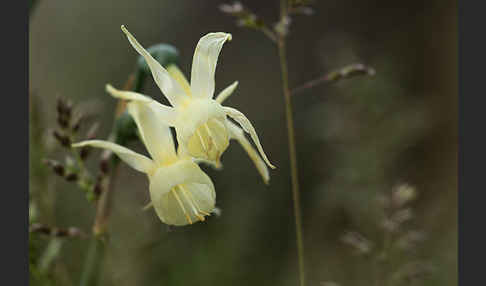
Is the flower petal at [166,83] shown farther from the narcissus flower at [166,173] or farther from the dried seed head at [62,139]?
the dried seed head at [62,139]

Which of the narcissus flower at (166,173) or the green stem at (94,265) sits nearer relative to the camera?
the narcissus flower at (166,173)

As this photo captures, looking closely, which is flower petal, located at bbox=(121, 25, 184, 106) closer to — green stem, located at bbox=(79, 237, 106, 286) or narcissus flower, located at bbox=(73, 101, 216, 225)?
narcissus flower, located at bbox=(73, 101, 216, 225)

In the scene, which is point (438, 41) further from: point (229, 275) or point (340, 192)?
point (229, 275)

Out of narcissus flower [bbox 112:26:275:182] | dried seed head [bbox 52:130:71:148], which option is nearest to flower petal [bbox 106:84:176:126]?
narcissus flower [bbox 112:26:275:182]

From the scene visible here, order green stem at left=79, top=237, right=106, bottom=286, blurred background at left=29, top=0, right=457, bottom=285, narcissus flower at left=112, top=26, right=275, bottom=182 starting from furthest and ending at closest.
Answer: blurred background at left=29, top=0, right=457, bottom=285
green stem at left=79, top=237, right=106, bottom=286
narcissus flower at left=112, top=26, right=275, bottom=182

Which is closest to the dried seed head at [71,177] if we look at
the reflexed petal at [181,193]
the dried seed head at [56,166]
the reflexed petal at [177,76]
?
the dried seed head at [56,166]

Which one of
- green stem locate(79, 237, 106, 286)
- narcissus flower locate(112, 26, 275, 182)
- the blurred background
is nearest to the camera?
narcissus flower locate(112, 26, 275, 182)

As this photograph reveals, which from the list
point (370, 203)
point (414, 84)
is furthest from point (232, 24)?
point (370, 203)

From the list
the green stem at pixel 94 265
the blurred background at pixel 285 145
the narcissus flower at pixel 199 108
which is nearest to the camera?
the narcissus flower at pixel 199 108
